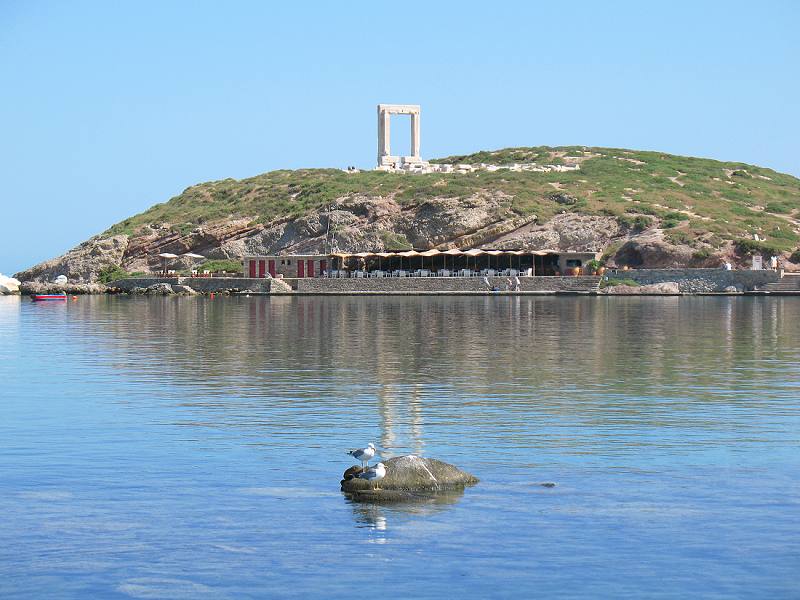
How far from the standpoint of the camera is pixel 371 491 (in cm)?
1727

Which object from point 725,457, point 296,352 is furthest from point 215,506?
point 296,352

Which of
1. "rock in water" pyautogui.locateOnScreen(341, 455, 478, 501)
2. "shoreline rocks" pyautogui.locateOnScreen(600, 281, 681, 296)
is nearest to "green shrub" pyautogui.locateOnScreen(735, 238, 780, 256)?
"shoreline rocks" pyautogui.locateOnScreen(600, 281, 681, 296)

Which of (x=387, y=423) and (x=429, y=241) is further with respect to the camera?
(x=429, y=241)

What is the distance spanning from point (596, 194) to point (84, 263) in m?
58.3

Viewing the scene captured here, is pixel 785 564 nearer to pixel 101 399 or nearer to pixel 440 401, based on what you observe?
pixel 440 401

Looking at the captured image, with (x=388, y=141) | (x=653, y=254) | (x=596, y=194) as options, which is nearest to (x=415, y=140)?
(x=388, y=141)

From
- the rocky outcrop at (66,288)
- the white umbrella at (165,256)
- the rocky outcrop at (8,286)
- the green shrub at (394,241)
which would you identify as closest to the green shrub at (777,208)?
the green shrub at (394,241)

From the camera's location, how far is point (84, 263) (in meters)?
129

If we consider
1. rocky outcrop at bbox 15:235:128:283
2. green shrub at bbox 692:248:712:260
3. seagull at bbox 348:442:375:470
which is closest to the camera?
seagull at bbox 348:442:375:470

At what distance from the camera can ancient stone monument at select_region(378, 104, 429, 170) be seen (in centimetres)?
14862

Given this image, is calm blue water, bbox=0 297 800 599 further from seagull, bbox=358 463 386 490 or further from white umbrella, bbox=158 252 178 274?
white umbrella, bbox=158 252 178 274

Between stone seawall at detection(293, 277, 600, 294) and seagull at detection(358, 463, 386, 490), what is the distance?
81942 mm

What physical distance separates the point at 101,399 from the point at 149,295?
81.7m

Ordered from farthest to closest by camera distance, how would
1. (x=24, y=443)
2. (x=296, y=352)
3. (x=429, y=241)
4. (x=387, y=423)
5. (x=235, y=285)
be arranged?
1. (x=429, y=241)
2. (x=235, y=285)
3. (x=296, y=352)
4. (x=387, y=423)
5. (x=24, y=443)
